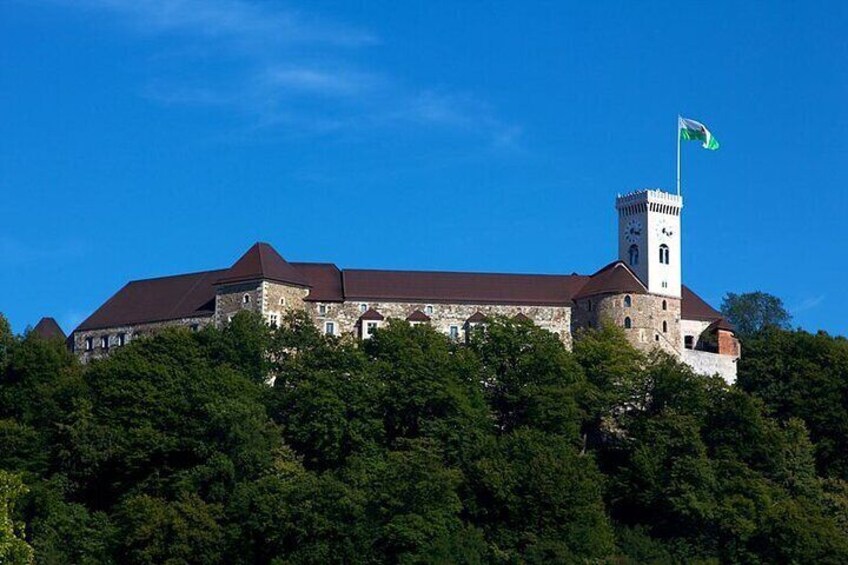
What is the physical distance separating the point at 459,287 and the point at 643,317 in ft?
35.6

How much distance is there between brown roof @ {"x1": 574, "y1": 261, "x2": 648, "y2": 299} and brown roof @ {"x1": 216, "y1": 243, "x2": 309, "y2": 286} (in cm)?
1612

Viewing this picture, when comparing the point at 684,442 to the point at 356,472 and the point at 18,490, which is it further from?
the point at 18,490

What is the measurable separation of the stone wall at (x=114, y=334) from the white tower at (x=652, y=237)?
24.7m

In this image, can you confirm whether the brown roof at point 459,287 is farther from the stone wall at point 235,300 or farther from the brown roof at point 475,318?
the stone wall at point 235,300

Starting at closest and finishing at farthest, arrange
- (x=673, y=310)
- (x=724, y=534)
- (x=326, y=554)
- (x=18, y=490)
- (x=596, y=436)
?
(x=18, y=490), (x=326, y=554), (x=724, y=534), (x=596, y=436), (x=673, y=310)

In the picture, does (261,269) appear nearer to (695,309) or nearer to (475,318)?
(475,318)

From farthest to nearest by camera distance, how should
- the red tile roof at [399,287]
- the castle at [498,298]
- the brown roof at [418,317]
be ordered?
the red tile roof at [399,287] → the brown roof at [418,317] → the castle at [498,298]

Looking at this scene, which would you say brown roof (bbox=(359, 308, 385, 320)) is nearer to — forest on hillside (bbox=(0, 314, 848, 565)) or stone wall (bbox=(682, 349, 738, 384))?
forest on hillside (bbox=(0, 314, 848, 565))

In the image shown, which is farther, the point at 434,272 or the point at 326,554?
the point at 434,272

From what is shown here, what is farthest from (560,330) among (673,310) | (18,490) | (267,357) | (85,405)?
(18,490)

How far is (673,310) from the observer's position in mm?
103688

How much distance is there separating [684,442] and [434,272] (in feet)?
79.2

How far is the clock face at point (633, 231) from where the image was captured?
349 feet

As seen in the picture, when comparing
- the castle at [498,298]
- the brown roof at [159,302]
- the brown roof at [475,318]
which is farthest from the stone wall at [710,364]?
the brown roof at [159,302]
